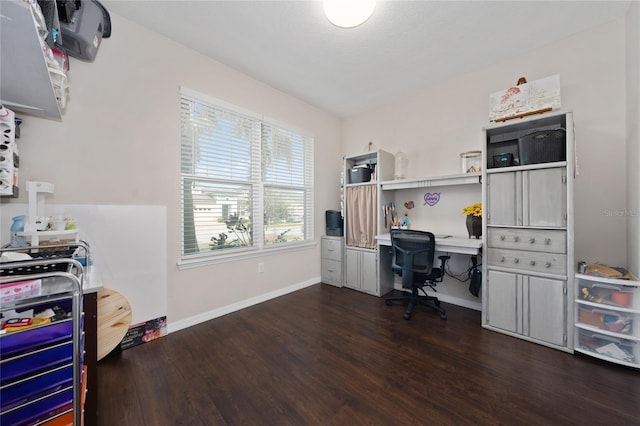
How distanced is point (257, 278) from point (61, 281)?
2.06 meters

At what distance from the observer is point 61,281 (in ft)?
3.57

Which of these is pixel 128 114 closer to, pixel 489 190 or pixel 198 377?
pixel 198 377

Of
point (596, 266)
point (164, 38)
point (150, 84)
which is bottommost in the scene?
point (596, 266)

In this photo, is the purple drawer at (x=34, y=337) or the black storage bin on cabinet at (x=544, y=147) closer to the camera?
the purple drawer at (x=34, y=337)

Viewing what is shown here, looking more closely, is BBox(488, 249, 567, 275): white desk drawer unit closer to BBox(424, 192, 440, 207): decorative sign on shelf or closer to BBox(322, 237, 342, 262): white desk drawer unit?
BBox(424, 192, 440, 207): decorative sign on shelf

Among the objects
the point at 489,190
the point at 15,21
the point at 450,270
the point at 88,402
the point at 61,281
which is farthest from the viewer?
the point at 450,270

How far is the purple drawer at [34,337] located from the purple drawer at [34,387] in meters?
0.12

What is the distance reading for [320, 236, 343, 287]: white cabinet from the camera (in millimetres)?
3664

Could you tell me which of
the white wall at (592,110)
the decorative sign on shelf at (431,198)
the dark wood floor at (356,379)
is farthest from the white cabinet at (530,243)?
the decorative sign on shelf at (431,198)

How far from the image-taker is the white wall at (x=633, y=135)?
1.83m

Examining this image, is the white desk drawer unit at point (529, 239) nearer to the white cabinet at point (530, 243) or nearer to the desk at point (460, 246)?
the white cabinet at point (530, 243)

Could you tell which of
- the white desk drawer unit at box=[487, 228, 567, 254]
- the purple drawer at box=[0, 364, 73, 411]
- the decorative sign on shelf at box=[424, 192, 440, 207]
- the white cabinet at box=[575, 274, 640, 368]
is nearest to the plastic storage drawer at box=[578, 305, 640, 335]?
the white cabinet at box=[575, 274, 640, 368]

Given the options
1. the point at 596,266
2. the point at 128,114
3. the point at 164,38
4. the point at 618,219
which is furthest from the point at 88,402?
the point at 618,219

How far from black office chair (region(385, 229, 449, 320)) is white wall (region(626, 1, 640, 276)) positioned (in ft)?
4.50
